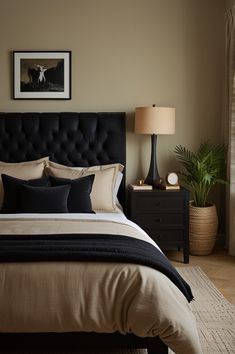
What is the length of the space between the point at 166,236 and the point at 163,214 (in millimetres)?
231

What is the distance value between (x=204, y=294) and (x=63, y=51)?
9.66 ft

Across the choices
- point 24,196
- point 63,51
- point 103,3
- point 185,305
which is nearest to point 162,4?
point 103,3

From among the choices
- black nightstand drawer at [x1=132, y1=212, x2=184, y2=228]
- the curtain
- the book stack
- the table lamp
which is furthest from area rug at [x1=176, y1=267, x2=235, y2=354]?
the table lamp

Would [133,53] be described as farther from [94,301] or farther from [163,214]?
[94,301]

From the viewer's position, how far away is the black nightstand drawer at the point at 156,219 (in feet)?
13.7

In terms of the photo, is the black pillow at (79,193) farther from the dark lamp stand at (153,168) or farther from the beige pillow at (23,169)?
the dark lamp stand at (153,168)

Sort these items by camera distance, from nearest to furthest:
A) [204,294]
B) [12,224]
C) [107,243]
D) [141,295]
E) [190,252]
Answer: [141,295] < [107,243] < [12,224] < [204,294] < [190,252]

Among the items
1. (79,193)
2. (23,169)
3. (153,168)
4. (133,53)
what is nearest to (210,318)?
(79,193)

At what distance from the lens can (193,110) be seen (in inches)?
184

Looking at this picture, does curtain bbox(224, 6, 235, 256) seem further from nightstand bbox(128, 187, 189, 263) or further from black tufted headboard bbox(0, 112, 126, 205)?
black tufted headboard bbox(0, 112, 126, 205)

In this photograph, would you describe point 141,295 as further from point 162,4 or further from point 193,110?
point 162,4

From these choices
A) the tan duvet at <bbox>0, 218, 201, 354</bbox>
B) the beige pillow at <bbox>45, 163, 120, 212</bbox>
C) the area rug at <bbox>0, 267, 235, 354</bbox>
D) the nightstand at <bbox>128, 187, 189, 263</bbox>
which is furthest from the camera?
the nightstand at <bbox>128, 187, 189, 263</bbox>

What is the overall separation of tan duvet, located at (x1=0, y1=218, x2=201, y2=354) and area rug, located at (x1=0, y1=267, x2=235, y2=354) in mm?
437

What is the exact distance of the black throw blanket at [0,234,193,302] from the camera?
221 centimetres
